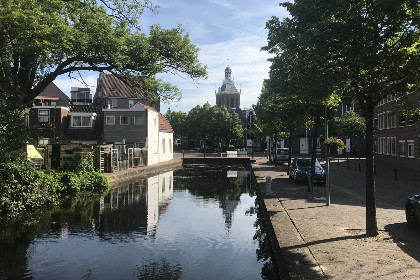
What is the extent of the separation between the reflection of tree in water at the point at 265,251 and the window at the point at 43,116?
36.8m

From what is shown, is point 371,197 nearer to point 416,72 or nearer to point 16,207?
point 416,72

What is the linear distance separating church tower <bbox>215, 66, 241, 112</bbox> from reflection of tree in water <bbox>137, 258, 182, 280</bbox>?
513ft

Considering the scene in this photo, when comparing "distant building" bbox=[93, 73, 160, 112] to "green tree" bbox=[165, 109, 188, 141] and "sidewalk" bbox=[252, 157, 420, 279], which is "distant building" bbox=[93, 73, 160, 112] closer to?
"green tree" bbox=[165, 109, 188, 141]

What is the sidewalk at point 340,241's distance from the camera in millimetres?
7121

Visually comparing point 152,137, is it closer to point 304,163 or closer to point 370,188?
point 304,163

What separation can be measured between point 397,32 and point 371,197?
4.32 m

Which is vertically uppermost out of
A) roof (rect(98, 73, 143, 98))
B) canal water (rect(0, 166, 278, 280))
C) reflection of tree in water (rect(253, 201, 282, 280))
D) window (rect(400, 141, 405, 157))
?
roof (rect(98, 73, 143, 98))

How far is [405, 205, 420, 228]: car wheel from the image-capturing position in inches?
421

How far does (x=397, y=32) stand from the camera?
9.27 m

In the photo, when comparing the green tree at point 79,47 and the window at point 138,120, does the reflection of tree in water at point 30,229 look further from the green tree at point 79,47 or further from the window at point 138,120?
the window at point 138,120

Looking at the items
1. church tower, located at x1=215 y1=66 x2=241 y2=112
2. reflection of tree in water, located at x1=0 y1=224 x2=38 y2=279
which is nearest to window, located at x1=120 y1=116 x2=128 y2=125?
reflection of tree in water, located at x1=0 y1=224 x2=38 y2=279

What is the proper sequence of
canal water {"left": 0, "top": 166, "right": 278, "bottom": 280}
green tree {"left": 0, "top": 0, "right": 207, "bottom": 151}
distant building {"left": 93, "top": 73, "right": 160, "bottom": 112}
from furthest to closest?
distant building {"left": 93, "top": 73, "right": 160, "bottom": 112} → green tree {"left": 0, "top": 0, "right": 207, "bottom": 151} → canal water {"left": 0, "top": 166, "right": 278, "bottom": 280}

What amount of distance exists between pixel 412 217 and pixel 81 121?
132 feet

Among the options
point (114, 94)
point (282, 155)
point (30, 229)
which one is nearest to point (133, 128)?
point (282, 155)
